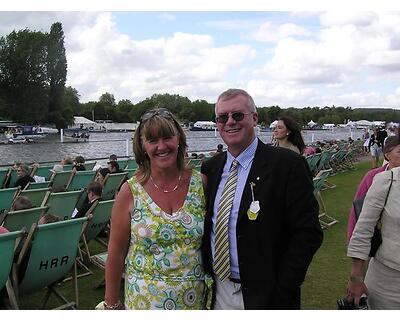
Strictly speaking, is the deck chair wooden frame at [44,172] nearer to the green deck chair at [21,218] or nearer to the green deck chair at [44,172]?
the green deck chair at [44,172]

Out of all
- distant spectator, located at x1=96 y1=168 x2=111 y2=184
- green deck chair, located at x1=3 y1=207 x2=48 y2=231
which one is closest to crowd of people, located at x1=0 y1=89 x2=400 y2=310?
green deck chair, located at x1=3 y1=207 x2=48 y2=231

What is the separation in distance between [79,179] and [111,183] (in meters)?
0.70

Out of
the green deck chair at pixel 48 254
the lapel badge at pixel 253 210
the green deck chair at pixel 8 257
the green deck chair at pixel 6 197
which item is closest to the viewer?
the lapel badge at pixel 253 210

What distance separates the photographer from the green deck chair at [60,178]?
9.08m

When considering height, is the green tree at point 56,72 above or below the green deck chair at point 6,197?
above

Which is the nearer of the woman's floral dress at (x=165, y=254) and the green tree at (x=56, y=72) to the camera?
the woman's floral dress at (x=165, y=254)

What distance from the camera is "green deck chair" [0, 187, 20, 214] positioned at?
6.83 m

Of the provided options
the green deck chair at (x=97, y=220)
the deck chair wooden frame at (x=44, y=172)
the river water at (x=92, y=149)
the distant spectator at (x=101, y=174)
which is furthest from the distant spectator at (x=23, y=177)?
the river water at (x=92, y=149)

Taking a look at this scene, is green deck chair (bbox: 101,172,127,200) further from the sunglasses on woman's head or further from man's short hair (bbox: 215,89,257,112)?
man's short hair (bbox: 215,89,257,112)

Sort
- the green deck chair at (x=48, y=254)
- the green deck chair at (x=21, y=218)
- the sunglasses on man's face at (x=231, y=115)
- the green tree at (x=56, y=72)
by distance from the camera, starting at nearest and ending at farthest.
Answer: the sunglasses on man's face at (x=231, y=115) < the green deck chair at (x=48, y=254) < the green deck chair at (x=21, y=218) < the green tree at (x=56, y=72)

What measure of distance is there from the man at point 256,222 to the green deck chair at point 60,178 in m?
6.94

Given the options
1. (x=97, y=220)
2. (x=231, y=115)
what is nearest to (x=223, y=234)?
(x=231, y=115)

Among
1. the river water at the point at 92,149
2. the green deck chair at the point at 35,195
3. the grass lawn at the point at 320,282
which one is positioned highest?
the green deck chair at the point at 35,195

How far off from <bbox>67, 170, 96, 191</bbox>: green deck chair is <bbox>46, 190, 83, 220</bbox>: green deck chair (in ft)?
8.08
